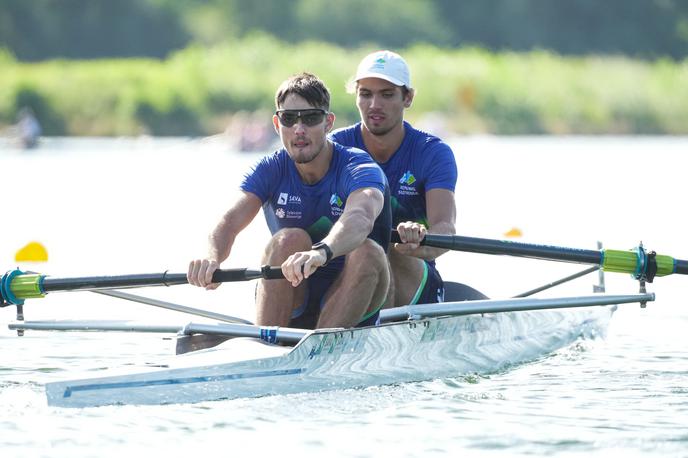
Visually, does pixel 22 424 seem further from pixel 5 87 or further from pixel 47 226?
pixel 5 87

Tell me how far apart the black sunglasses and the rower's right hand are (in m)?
0.83

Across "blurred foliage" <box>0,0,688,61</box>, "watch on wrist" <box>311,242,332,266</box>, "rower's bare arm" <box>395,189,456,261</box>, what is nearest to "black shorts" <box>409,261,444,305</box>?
"rower's bare arm" <box>395,189,456,261</box>

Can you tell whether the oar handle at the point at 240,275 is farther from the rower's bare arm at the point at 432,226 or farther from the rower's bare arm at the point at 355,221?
the rower's bare arm at the point at 432,226

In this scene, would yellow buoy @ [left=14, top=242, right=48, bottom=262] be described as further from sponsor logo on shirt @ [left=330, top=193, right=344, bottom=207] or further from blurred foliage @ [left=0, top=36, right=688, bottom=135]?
blurred foliage @ [left=0, top=36, right=688, bottom=135]

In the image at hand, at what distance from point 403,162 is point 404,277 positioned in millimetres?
690

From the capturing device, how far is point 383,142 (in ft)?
25.5

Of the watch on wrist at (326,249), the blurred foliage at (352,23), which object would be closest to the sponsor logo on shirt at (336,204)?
the watch on wrist at (326,249)

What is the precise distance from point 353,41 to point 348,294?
1761 inches

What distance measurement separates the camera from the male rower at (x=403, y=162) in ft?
25.0

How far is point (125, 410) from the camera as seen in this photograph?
235 inches

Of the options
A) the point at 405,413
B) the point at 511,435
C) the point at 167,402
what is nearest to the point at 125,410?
the point at 167,402

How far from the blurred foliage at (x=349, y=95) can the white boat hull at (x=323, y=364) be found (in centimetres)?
3246

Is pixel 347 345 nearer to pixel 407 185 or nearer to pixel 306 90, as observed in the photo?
pixel 306 90

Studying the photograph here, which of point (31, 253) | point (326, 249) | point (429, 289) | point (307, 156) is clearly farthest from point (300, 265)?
point (31, 253)
